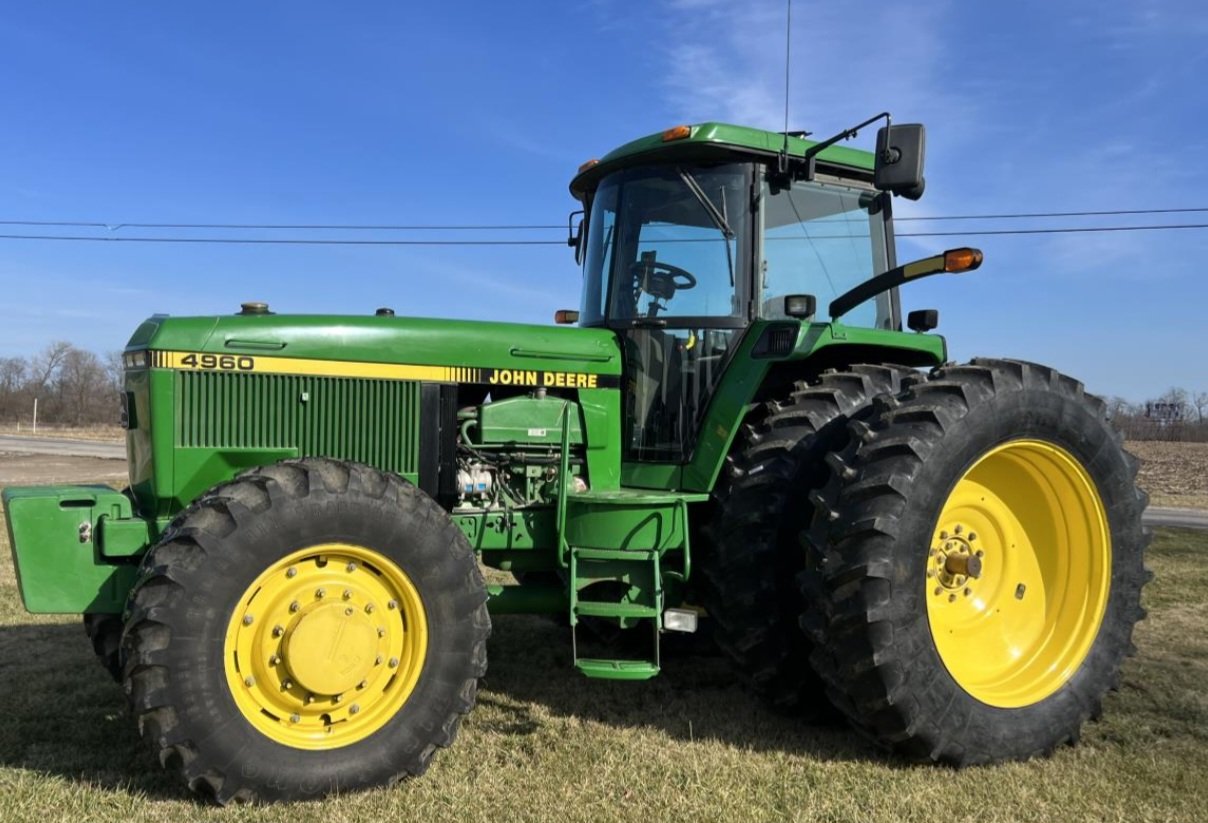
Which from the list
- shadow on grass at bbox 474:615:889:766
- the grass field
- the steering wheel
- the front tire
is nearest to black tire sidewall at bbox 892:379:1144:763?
the grass field

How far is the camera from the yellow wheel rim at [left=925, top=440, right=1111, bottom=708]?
4020mm

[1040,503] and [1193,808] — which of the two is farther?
[1040,503]

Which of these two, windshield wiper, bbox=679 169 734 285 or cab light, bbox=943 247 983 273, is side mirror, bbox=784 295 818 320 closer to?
windshield wiper, bbox=679 169 734 285

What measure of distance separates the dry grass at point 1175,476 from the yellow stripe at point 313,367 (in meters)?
12.9

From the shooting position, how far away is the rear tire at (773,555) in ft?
13.1

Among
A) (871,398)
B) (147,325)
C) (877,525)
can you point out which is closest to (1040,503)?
(871,398)

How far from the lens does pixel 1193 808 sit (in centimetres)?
328

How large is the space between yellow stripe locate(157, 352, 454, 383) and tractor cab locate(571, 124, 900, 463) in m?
0.99

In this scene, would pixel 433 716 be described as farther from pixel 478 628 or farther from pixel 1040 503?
pixel 1040 503

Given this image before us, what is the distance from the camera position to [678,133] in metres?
4.40

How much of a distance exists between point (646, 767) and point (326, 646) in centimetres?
128

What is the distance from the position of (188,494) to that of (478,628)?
4.32ft

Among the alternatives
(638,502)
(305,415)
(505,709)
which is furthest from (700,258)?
(505,709)

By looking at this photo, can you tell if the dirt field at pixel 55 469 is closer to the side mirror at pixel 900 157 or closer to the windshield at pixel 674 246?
the windshield at pixel 674 246
